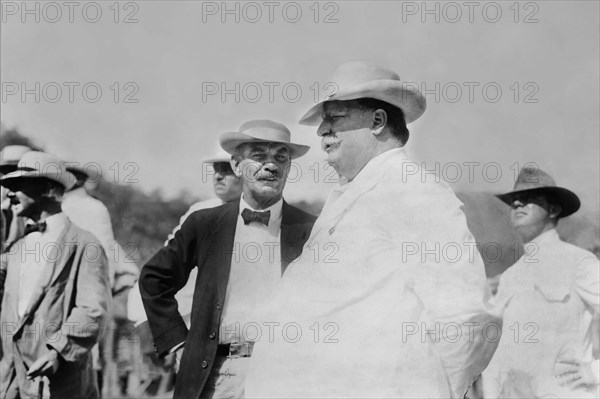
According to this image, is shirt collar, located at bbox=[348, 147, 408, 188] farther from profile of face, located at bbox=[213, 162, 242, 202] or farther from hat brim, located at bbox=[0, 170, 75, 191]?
hat brim, located at bbox=[0, 170, 75, 191]

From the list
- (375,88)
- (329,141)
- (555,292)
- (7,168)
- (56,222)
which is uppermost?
(375,88)

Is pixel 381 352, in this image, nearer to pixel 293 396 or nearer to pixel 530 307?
pixel 293 396

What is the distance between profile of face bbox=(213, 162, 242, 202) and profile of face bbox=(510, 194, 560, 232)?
155cm

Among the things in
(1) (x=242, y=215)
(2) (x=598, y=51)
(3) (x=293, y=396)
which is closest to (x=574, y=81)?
(2) (x=598, y=51)

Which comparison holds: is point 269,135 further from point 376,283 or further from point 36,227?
point 36,227

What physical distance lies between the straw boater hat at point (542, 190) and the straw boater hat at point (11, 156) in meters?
2.88

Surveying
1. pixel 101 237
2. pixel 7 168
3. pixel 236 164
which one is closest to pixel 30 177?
pixel 7 168

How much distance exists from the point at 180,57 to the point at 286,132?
2.95ft

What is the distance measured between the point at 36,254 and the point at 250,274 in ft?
4.94

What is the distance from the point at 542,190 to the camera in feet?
22.6

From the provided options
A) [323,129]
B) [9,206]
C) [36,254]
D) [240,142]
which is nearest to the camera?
[323,129]

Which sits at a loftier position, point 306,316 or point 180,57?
point 180,57

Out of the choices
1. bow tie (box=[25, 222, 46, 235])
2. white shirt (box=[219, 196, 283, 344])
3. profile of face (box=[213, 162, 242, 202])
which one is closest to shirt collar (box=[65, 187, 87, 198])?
bow tie (box=[25, 222, 46, 235])

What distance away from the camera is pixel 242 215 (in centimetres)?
665
